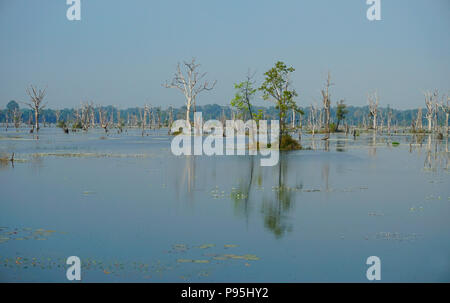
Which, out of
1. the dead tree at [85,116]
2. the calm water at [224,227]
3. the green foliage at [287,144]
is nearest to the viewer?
the calm water at [224,227]

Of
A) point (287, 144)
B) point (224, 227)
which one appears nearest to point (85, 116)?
point (287, 144)

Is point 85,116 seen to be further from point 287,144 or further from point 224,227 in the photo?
point 224,227

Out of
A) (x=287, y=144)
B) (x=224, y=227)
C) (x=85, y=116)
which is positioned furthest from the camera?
(x=85, y=116)

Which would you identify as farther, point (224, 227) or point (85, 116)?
point (85, 116)

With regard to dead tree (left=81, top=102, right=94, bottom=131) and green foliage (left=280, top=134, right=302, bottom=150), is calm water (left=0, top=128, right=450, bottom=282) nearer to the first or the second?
green foliage (left=280, top=134, right=302, bottom=150)

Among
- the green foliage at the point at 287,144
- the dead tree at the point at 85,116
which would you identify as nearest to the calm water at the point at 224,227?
the green foliage at the point at 287,144

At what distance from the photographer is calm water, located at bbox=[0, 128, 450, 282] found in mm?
7930

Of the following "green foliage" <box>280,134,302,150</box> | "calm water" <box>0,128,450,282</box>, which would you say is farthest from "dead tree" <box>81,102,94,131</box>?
"calm water" <box>0,128,450,282</box>

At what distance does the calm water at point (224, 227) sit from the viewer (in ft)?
26.0

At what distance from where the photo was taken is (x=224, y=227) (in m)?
10.8

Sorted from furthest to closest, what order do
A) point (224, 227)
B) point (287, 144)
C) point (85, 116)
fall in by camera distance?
point (85, 116), point (287, 144), point (224, 227)

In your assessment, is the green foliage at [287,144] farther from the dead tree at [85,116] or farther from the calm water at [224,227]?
the dead tree at [85,116]

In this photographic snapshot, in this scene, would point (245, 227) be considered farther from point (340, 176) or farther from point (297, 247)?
point (340, 176)
